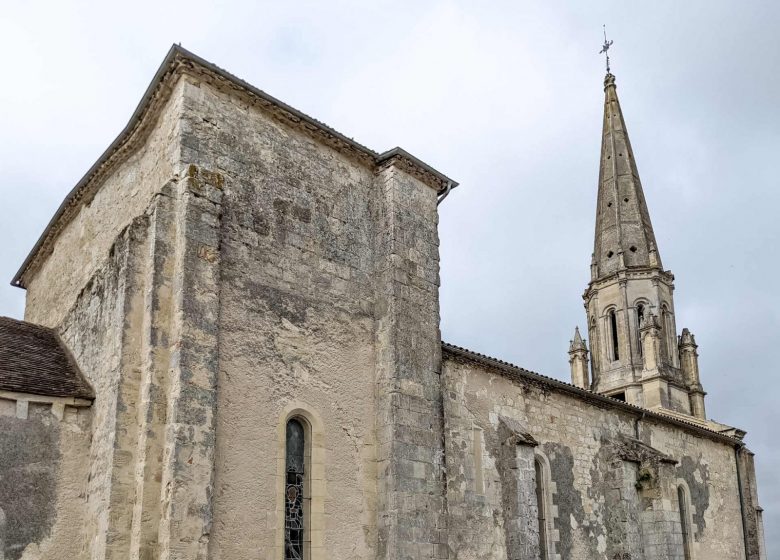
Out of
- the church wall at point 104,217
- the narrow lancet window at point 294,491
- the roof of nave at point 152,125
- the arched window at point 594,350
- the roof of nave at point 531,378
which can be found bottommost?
the narrow lancet window at point 294,491

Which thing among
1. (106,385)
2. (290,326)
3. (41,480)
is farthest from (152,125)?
(41,480)

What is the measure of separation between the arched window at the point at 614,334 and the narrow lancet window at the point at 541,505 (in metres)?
17.4

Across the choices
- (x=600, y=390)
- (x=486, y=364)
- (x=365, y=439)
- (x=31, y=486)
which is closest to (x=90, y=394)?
(x=31, y=486)

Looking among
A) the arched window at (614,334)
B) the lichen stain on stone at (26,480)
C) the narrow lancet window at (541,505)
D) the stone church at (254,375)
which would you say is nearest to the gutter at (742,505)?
the stone church at (254,375)

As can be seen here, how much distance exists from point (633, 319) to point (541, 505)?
1754 cm

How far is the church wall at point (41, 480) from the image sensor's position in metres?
8.22

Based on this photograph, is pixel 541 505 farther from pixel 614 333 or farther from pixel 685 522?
pixel 614 333

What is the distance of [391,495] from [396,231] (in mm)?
3675

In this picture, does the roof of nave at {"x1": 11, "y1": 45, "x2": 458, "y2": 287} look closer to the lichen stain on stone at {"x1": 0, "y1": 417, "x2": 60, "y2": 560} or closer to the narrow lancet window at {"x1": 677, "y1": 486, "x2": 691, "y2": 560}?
the lichen stain on stone at {"x1": 0, "y1": 417, "x2": 60, "y2": 560}

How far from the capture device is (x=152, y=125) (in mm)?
10172

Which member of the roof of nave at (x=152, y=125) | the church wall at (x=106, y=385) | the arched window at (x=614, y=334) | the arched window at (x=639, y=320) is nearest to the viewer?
the church wall at (x=106, y=385)

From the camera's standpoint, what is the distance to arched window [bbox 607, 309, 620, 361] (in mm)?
30188

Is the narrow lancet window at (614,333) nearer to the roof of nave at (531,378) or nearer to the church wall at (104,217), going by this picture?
the roof of nave at (531,378)

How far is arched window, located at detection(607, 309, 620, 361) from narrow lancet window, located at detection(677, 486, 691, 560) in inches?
486
